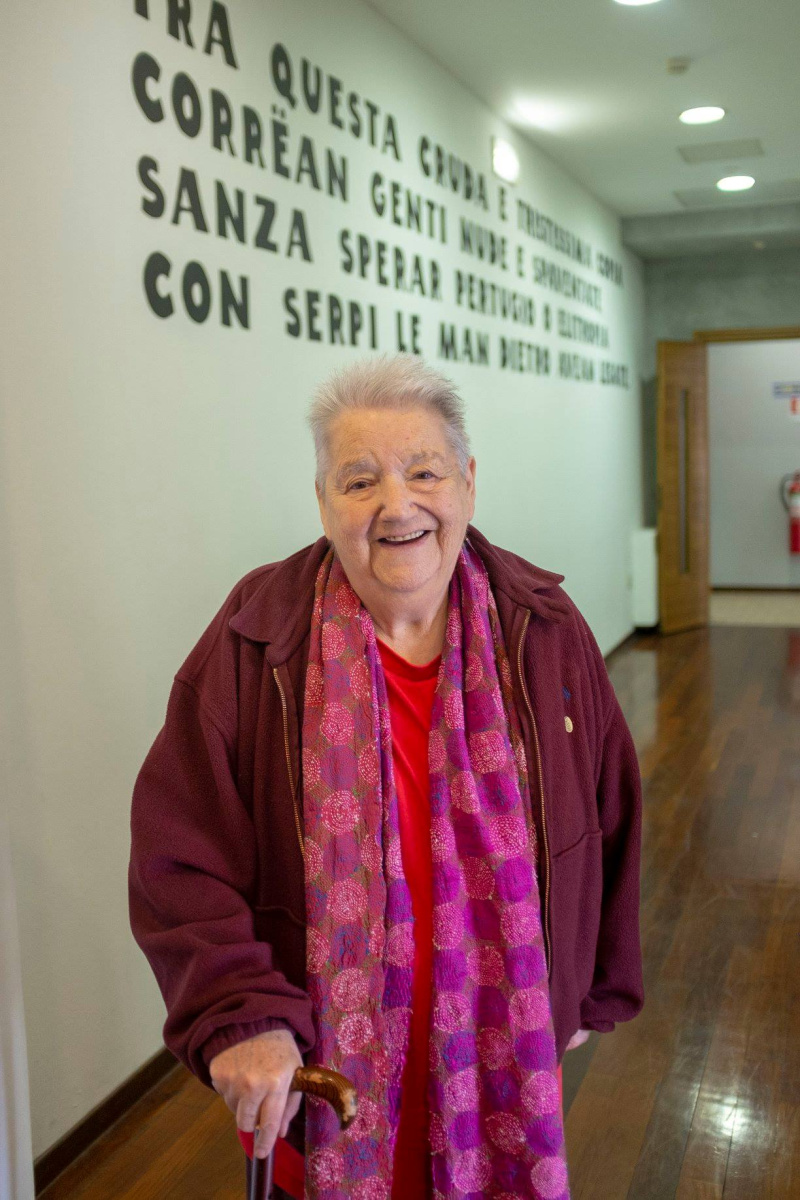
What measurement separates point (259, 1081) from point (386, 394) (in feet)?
2.86

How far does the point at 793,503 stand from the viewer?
1226 centimetres

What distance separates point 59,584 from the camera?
2613mm

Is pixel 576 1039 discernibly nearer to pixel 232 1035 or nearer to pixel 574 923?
pixel 574 923

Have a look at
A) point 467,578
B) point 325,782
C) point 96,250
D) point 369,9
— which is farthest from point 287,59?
point 325,782

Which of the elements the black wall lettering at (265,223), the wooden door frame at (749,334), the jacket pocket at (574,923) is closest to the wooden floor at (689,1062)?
the jacket pocket at (574,923)

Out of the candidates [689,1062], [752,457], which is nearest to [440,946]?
[689,1062]

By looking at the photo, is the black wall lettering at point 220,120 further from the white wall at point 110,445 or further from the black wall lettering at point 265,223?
the black wall lettering at point 265,223

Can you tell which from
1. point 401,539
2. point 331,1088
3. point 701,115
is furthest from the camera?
point 701,115

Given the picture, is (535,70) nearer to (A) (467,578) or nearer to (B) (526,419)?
(B) (526,419)

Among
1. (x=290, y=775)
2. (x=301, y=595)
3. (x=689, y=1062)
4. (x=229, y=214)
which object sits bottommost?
(x=689, y=1062)

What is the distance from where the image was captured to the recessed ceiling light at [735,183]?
793 cm

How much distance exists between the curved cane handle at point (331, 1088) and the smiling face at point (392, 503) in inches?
24.6

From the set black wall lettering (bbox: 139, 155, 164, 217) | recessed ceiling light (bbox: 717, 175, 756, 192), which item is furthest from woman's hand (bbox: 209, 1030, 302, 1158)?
recessed ceiling light (bbox: 717, 175, 756, 192)

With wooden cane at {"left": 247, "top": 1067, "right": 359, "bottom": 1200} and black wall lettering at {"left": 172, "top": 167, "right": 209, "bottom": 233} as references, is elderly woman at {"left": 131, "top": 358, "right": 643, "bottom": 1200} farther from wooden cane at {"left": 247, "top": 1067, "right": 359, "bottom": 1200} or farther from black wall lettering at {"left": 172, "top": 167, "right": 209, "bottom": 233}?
black wall lettering at {"left": 172, "top": 167, "right": 209, "bottom": 233}
